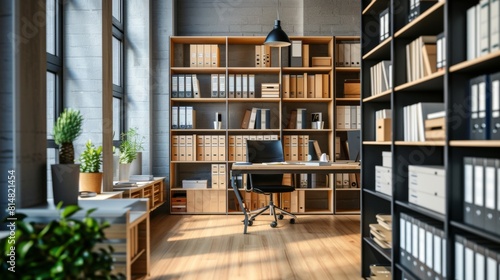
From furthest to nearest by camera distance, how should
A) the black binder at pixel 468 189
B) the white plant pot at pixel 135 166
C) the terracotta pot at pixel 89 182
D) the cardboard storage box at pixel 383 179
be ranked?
the white plant pot at pixel 135 166 < the terracotta pot at pixel 89 182 < the cardboard storage box at pixel 383 179 < the black binder at pixel 468 189

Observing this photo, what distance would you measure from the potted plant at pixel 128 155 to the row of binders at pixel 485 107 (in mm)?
3843

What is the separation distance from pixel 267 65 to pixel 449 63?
4442mm

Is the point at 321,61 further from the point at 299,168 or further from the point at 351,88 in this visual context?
the point at 299,168

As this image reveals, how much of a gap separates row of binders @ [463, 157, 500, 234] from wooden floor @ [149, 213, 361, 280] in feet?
5.35

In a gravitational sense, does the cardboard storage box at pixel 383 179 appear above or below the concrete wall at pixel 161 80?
below

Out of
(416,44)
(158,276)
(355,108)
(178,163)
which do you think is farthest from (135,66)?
(416,44)

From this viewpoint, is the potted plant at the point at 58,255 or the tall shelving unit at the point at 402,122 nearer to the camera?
the potted plant at the point at 58,255

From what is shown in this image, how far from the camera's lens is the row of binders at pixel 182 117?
6.36 m

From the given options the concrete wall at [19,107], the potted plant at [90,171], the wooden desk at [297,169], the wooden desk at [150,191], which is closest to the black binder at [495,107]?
the concrete wall at [19,107]

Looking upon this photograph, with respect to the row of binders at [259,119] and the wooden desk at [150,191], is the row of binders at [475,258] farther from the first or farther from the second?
the row of binders at [259,119]

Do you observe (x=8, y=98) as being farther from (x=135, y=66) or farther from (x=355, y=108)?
(x=355, y=108)

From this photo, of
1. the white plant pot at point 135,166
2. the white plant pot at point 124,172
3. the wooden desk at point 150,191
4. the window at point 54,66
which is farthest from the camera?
the white plant pot at point 135,166

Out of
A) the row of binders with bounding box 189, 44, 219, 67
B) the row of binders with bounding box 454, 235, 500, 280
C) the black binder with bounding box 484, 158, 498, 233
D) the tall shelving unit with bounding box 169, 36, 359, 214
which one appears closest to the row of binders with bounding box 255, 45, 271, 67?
the tall shelving unit with bounding box 169, 36, 359, 214

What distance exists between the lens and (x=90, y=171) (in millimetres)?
3789
